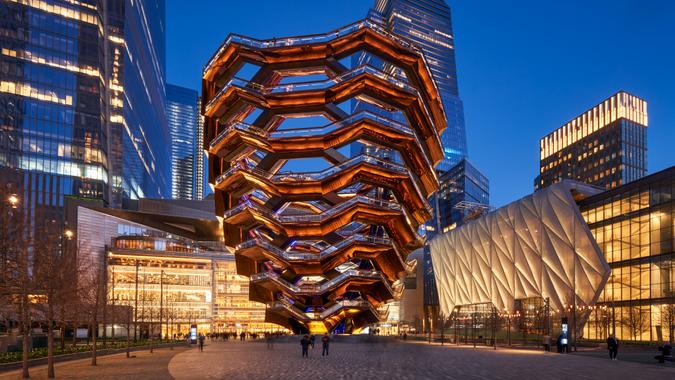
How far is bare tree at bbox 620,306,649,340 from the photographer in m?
66.1

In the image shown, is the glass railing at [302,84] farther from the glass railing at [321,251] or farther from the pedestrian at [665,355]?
the pedestrian at [665,355]

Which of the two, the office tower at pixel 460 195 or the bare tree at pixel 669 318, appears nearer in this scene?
the bare tree at pixel 669 318

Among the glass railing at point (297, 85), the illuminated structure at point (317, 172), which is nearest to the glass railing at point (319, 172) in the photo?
the illuminated structure at point (317, 172)

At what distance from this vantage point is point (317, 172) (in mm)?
58969

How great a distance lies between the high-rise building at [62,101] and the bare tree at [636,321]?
83.4 m

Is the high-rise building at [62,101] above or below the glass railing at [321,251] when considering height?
above

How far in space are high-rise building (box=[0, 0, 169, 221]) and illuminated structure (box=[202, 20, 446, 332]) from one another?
142ft

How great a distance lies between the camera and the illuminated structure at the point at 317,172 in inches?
2472

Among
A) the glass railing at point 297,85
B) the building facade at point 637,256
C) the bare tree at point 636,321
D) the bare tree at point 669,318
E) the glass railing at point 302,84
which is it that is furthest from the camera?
the bare tree at point 636,321

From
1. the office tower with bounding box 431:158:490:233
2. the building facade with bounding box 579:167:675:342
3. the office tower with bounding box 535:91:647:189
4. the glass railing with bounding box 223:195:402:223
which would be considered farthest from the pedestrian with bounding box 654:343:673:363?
the office tower with bounding box 431:158:490:233

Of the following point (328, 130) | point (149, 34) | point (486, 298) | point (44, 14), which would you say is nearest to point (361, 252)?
point (328, 130)

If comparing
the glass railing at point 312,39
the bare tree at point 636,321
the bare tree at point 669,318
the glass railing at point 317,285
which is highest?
the glass railing at point 312,39

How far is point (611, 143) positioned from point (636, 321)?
363 ft

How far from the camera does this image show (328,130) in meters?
62.3
